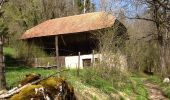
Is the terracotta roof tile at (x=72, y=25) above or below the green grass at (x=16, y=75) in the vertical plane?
above

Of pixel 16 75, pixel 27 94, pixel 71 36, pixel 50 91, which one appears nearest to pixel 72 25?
pixel 71 36

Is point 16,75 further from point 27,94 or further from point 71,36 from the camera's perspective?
point 71,36

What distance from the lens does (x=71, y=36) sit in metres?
42.9

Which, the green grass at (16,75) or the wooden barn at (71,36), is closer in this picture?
the green grass at (16,75)

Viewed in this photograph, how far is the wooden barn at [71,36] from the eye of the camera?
40125 mm

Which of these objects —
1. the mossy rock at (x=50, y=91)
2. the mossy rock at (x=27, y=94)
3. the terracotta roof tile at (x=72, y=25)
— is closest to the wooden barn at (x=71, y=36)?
the terracotta roof tile at (x=72, y=25)

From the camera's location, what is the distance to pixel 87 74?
18.9 metres

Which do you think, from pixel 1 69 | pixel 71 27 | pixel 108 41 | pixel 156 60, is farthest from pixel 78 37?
pixel 1 69

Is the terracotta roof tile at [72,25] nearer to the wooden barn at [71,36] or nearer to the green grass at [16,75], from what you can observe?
the wooden barn at [71,36]

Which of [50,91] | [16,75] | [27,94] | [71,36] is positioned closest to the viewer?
[27,94]

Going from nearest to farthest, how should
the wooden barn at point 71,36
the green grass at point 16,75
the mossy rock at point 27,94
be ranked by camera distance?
the mossy rock at point 27,94 → the green grass at point 16,75 → the wooden barn at point 71,36

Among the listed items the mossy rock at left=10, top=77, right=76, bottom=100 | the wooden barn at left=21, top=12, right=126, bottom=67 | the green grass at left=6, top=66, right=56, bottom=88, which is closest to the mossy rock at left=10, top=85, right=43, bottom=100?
the mossy rock at left=10, top=77, right=76, bottom=100

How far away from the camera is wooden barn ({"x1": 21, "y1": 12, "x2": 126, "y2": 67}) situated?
40.1m

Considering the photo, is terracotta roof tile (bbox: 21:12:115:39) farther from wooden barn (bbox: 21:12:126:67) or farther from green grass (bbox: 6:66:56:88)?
green grass (bbox: 6:66:56:88)
